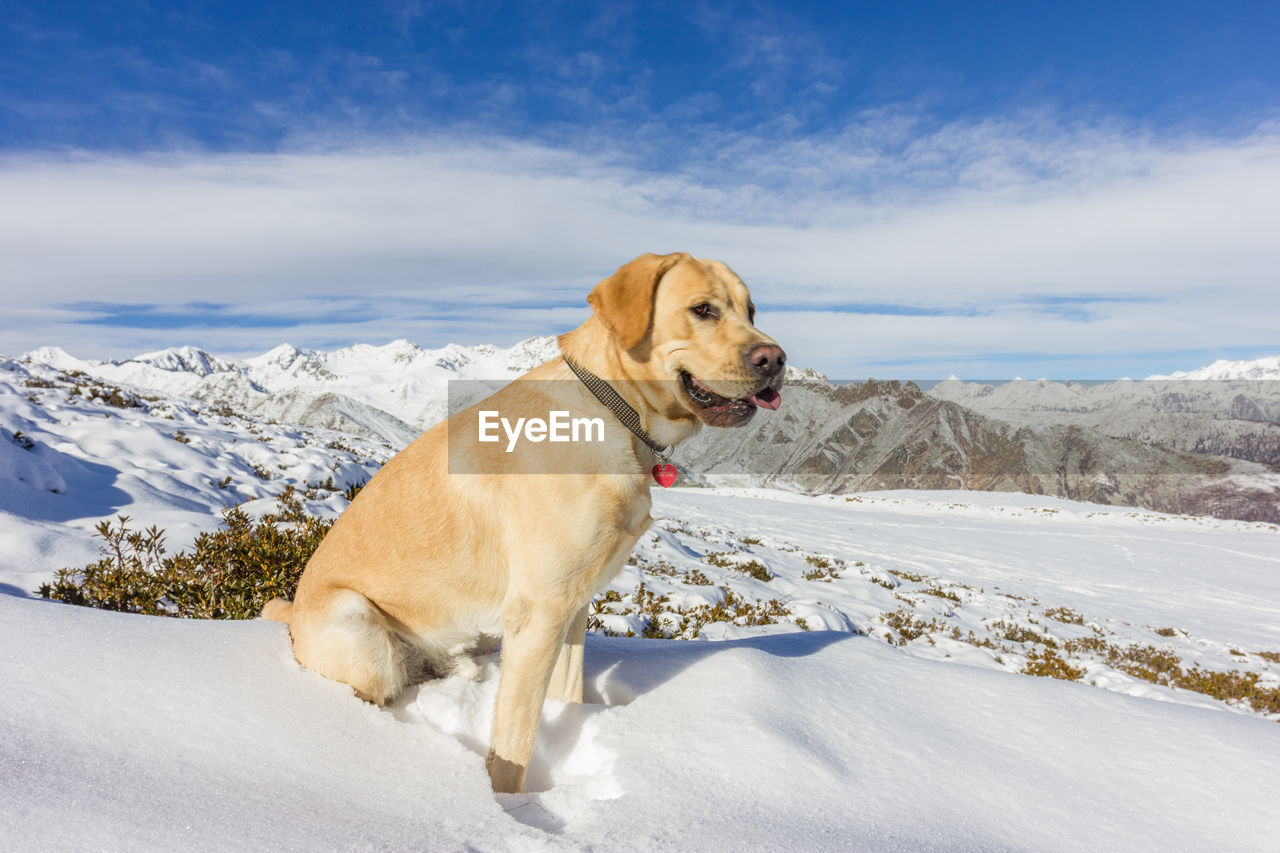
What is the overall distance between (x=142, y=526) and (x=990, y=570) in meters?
19.7

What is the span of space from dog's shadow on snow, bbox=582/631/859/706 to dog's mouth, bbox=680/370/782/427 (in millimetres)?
1636

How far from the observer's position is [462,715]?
3.22 metres

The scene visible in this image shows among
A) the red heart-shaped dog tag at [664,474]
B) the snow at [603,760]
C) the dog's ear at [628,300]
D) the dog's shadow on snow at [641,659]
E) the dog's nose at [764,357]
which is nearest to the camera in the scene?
the snow at [603,760]

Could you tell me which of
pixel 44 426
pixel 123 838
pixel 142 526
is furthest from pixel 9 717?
pixel 44 426

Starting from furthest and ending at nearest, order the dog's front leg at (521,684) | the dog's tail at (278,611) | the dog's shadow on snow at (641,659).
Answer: the dog's tail at (278,611) → the dog's shadow on snow at (641,659) → the dog's front leg at (521,684)

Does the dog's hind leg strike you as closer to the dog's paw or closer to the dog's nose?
the dog's paw

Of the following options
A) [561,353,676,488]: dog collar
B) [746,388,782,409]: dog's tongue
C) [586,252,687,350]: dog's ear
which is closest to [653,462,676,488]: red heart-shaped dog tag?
[561,353,676,488]: dog collar

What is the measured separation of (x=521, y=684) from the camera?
276 cm

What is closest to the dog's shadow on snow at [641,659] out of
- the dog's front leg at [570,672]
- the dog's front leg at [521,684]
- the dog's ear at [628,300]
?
the dog's front leg at [570,672]

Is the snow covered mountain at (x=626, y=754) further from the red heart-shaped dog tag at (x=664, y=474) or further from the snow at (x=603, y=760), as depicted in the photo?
the red heart-shaped dog tag at (x=664, y=474)

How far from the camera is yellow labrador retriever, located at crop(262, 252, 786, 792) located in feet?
9.25

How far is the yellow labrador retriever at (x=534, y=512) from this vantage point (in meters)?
2.82

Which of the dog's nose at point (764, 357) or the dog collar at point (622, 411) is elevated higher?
the dog's nose at point (764, 357)

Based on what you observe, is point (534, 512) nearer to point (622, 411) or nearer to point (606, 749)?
point (622, 411)
